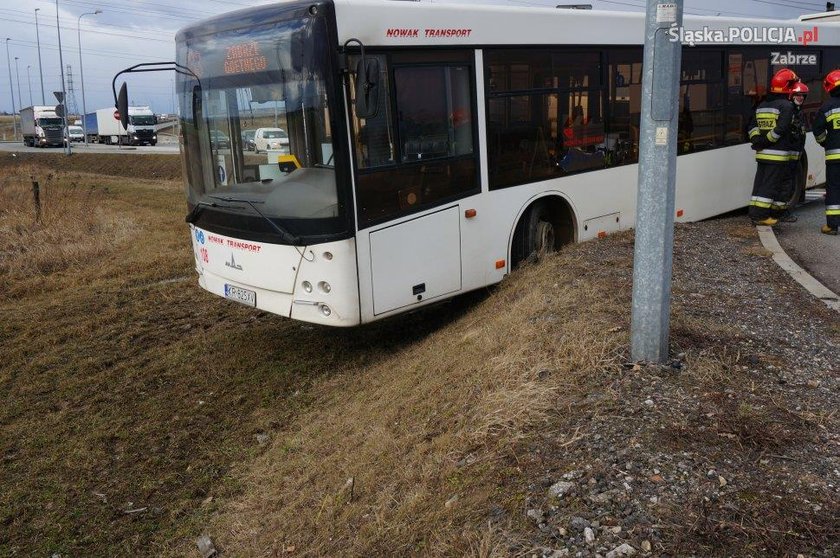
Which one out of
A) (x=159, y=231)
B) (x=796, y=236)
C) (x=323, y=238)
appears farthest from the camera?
Answer: (x=159, y=231)

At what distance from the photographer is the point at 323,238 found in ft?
20.9

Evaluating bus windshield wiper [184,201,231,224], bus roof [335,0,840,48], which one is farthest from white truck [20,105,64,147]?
bus roof [335,0,840,48]

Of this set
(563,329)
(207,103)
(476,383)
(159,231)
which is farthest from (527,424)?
(159,231)

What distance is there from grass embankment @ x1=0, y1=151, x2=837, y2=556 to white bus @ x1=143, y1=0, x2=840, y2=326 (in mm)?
703

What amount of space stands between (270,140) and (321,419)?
7.99ft

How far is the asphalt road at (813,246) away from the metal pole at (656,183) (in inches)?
147

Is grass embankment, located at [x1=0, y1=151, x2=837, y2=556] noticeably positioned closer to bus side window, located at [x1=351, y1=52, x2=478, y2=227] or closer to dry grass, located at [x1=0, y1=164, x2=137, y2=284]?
bus side window, located at [x1=351, y1=52, x2=478, y2=227]

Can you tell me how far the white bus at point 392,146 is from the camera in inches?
250

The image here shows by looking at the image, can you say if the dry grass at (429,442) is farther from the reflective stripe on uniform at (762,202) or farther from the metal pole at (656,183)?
the reflective stripe on uniform at (762,202)

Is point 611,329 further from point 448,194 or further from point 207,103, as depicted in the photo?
point 207,103

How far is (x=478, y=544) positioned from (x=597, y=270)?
14.4ft

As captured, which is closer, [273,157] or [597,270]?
[273,157]

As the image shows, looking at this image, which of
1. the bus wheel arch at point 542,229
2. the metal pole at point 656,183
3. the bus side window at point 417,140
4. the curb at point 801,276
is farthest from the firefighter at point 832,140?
the metal pole at point 656,183

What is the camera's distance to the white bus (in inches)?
250
